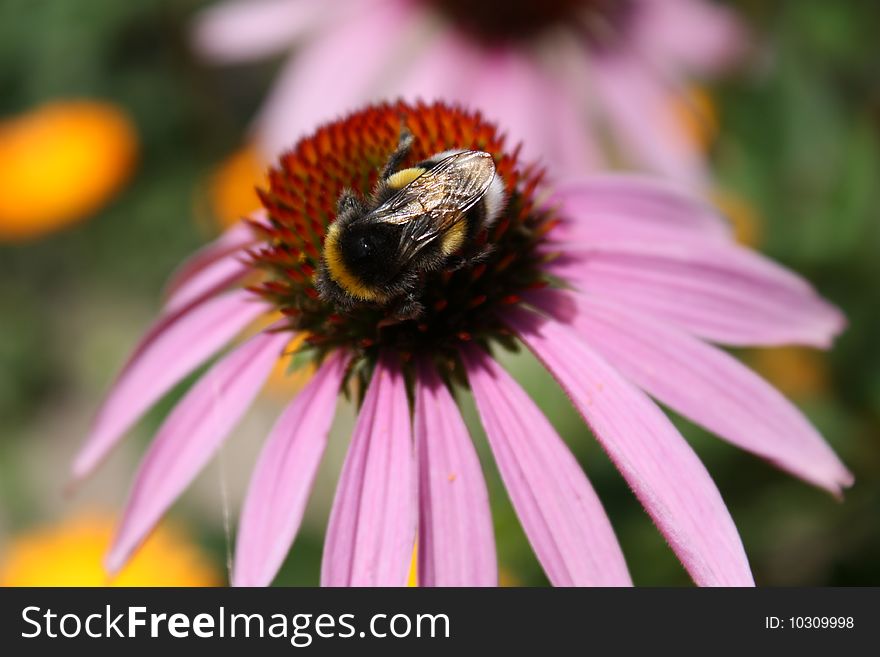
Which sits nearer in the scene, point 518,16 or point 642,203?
point 642,203

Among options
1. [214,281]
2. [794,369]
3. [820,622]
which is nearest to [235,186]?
[214,281]

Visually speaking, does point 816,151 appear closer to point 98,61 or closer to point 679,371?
point 679,371

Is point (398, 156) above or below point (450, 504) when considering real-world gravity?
above

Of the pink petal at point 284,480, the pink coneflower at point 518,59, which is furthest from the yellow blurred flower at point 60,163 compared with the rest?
the pink petal at point 284,480

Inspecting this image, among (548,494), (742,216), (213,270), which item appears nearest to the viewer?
(548,494)

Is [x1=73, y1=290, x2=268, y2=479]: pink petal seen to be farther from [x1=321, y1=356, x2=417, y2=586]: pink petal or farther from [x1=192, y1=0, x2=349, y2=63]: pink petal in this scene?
[x1=192, y1=0, x2=349, y2=63]: pink petal

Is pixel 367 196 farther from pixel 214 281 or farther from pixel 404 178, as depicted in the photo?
pixel 214 281

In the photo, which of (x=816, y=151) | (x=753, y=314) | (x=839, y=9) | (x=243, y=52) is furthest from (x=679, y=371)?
(x=839, y=9)
